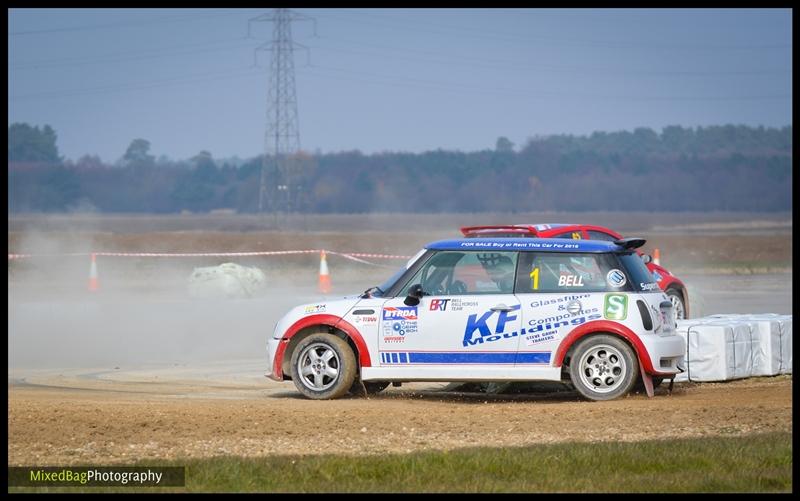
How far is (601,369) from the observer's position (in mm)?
12922

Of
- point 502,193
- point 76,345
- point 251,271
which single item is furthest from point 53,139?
point 76,345

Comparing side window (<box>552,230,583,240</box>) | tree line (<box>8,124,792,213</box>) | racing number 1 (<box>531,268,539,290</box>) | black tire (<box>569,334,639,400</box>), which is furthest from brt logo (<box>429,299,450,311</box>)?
tree line (<box>8,124,792,213</box>)

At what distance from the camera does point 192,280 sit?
29.6 m

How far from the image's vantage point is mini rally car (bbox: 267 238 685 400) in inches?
508

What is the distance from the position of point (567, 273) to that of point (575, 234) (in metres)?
6.14

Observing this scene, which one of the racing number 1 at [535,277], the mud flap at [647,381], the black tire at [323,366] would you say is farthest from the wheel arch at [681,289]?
the black tire at [323,366]

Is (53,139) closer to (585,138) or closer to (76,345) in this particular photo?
(585,138)

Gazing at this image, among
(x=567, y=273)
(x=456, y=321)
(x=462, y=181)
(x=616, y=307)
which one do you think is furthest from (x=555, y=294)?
(x=462, y=181)

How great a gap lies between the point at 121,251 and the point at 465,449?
44.8 m

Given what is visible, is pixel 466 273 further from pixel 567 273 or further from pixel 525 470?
pixel 525 470

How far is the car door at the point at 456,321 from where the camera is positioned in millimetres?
13000

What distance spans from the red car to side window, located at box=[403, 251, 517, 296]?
4.68 metres

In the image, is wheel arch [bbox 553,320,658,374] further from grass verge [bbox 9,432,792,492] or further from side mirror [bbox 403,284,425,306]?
grass verge [bbox 9,432,792,492]

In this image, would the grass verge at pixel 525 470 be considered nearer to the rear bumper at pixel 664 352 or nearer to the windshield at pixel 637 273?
the rear bumper at pixel 664 352
